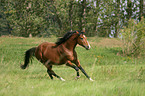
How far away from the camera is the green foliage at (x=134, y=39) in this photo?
20000mm

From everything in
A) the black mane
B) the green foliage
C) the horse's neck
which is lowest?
the green foliage

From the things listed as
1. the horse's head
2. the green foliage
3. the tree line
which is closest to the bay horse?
the horse's head

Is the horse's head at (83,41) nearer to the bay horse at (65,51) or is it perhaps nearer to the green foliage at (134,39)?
the bay horse at (65,51)

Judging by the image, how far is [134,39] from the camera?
2014cm

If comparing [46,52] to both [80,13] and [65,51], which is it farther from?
[80,13]

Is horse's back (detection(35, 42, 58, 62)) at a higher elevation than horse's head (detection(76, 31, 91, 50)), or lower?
lower

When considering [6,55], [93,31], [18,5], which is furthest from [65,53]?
[93,31]

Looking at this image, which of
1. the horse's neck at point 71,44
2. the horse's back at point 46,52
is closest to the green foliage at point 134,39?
the horse's back at point 46,52

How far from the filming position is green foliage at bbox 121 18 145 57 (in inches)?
787

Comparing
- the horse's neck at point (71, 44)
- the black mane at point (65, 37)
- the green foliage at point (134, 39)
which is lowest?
the green foliage at point (134, 39)

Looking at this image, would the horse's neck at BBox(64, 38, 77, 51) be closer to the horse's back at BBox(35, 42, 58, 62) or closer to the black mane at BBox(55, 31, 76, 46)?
the black mane at BBox(55, 31, 76, 46)

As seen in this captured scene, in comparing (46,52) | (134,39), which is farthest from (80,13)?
(46,52)

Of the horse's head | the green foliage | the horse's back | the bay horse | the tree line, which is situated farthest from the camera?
the tree line

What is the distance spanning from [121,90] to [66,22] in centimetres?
3882
